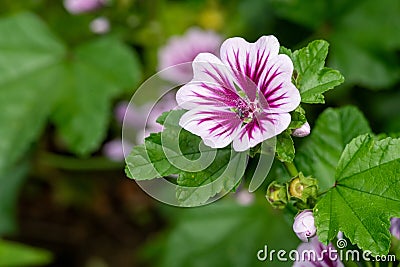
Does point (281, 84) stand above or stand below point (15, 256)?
below

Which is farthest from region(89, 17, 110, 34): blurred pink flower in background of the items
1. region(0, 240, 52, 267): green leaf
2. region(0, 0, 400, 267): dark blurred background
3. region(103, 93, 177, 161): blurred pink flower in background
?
region(0, 240, 52, 267): green leaf

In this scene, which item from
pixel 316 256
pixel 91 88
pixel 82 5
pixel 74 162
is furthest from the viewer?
pixel 74 162

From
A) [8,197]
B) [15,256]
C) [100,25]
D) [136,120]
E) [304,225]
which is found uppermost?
[100,25]

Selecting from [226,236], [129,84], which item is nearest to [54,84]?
[129,84]

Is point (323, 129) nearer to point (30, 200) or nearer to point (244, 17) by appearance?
point (244, 17)

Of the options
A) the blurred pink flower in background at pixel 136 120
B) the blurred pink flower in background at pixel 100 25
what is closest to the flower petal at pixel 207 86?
the blurred pink flower in background at pixel 136 120

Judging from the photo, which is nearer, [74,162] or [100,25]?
[100,25]

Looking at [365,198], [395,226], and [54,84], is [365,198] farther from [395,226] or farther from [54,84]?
[54,84]
